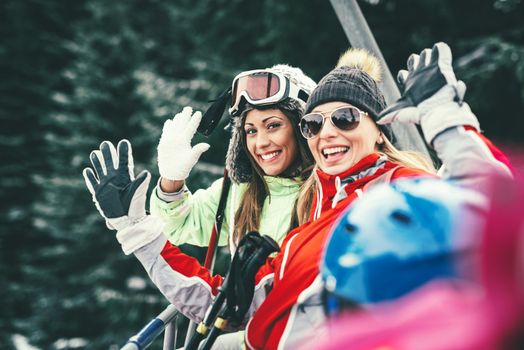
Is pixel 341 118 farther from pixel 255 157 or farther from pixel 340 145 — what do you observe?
pixel 255 157

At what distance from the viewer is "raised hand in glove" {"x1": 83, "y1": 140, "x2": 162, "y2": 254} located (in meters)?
2.21

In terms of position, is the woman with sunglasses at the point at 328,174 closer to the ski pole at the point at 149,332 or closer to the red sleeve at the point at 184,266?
the red sleeve at the point at 184,266

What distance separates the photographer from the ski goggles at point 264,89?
2.72 m

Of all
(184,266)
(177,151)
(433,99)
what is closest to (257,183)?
(177,151)

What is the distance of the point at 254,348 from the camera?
189 centimetres

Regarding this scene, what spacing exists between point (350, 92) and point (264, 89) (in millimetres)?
709

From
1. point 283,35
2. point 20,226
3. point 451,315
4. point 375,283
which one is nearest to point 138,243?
point 375,283

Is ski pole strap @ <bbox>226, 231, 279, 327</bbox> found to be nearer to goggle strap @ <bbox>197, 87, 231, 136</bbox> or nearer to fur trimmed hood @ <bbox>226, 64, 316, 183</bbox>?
fur trimmed hood @ <bbox>226, 64, 316, 183</bbox>

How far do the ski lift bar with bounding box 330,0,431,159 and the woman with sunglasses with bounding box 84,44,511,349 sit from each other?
0.12 m

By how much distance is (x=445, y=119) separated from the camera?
1.44 meters

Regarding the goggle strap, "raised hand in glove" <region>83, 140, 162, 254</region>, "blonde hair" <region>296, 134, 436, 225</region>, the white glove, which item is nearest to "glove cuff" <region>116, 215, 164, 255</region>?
"raised hand in glove" <region>83, 140, 162, 254</region>

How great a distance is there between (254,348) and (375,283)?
1009 millimetres

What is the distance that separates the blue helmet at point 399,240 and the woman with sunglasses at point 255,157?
147 cm

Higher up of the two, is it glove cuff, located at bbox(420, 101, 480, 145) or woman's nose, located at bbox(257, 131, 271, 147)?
woman's nose, located at bbox(257, 131, 271, 147)
